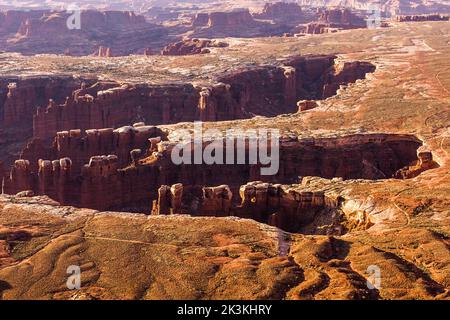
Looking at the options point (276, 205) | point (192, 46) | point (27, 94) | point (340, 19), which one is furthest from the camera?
point (340, 19)

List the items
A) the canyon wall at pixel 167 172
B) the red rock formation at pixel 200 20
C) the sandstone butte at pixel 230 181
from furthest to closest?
the red rock formation at pixel 200 20 < the canyon wall at pixel 167 172 < the sandstone butte at pixel 230 181

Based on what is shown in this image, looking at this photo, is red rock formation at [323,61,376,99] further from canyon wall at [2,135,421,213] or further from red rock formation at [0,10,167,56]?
red rock formation at [0,10,167,56]

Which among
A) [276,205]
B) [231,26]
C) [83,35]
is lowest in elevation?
[83,35]

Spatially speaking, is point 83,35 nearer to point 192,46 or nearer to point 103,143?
point 192,46

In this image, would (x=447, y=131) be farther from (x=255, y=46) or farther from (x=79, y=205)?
(x=255, y=46)

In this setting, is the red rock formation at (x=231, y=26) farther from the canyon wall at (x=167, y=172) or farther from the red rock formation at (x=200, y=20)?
the canyon wall at (x=167, y=172)

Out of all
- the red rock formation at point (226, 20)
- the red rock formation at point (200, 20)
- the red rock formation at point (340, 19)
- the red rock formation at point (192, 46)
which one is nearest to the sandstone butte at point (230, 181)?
the red rock formation at point (192, 46)

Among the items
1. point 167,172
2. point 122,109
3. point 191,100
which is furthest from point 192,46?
point 167,172

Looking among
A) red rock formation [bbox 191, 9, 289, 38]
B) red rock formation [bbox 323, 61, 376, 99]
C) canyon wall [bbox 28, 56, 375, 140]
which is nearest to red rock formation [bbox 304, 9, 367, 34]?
red rock formation [bbox 191, 9, 289, 38]

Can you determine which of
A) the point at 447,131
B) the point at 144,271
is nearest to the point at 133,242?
the point at 144,271
